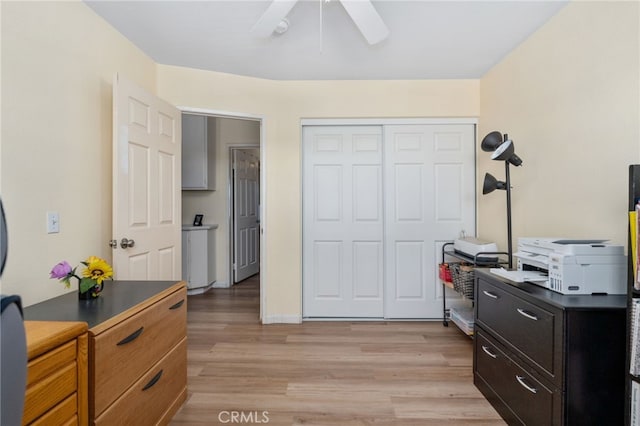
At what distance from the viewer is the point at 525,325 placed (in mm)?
1564

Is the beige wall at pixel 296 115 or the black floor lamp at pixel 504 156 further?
the beige wall at pixel 296 115

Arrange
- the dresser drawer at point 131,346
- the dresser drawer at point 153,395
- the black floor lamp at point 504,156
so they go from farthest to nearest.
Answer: the black floor lamp at point 504,156
the dresser drawer at point 153,395
the dresser drawer at point 131,346

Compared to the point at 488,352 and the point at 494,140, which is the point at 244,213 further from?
the point at 488,352

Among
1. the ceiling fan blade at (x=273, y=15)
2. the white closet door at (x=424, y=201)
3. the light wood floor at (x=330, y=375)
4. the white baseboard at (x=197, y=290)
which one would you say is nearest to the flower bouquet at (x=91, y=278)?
the light wood floor at (x=330, y=375)

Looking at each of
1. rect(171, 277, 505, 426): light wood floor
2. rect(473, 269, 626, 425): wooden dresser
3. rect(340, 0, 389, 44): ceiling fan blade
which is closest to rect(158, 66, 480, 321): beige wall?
rect(171, 277, 505, 426): light wood floor

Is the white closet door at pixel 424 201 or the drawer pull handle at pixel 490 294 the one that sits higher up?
the white closet door at pixel 424 201

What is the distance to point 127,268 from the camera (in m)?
2.12

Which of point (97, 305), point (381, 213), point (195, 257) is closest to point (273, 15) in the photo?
point (97, 305)

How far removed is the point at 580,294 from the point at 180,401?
2.20 m

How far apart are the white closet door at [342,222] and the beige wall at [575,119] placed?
3.98 ft

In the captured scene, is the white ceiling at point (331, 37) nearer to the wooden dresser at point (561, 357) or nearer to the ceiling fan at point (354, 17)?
the ceiling fan at point (354, 17)

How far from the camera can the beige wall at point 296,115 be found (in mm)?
3184

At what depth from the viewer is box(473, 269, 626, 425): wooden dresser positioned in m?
1.30

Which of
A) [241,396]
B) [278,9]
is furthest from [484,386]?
[278,9]
